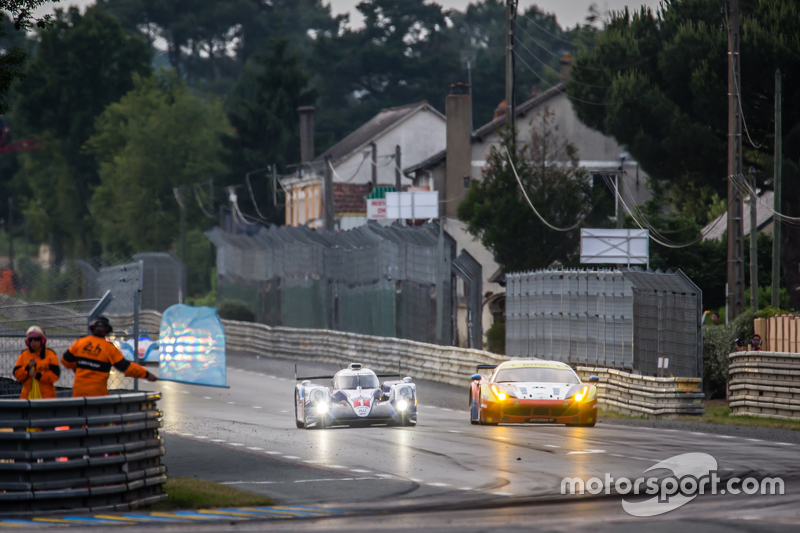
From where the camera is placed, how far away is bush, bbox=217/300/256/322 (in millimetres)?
48216

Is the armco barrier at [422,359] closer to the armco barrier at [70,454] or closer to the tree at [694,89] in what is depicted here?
the tree at [694,89]

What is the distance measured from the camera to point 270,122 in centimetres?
8606

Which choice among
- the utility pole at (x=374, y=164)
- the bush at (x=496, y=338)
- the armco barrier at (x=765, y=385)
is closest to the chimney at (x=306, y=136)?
the utility pole at (x=374, y=164)

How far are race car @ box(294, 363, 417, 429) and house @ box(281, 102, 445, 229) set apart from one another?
46.9 meters

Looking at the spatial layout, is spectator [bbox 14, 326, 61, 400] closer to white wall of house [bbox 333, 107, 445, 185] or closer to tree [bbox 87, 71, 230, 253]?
white wall of house [bbox 333, 107, 445, 185]

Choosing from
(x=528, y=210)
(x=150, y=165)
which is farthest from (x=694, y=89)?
(x=150, y=165)

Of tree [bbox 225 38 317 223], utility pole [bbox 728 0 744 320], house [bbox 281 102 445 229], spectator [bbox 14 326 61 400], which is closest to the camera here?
spectator [bbox 14 326 61 400]

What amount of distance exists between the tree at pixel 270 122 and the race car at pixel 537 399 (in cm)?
6498

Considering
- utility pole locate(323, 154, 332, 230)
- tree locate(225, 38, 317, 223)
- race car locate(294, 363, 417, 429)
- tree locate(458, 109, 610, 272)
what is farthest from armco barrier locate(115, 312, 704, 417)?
tree locate(225, 38, 317, 223)

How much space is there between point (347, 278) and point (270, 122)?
158 ft

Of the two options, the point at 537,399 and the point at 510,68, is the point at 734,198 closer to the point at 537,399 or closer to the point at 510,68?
the point at 537,399

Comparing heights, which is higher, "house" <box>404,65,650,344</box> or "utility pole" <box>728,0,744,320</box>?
"house" <box>404,65,650,344</box>

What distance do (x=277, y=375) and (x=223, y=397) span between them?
7519mm

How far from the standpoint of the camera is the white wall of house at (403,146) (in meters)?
70.5
